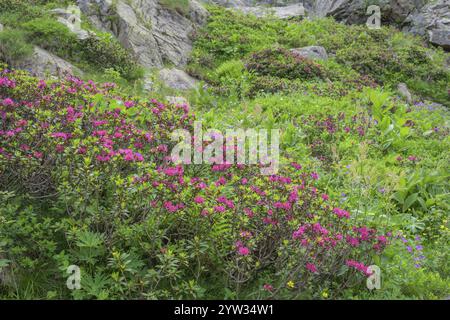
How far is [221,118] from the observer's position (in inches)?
338

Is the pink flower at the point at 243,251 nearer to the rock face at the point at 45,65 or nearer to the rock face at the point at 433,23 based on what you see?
the rock face at the point at 45,65

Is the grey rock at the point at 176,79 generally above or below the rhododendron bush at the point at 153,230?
above

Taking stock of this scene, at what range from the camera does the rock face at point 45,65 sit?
9070 millimetres

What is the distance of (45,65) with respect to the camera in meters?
9.27

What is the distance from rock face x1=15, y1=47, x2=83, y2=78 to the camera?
9070mm

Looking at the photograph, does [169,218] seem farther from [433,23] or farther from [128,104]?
[433,23]

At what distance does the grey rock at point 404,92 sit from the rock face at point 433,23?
18.1 feet

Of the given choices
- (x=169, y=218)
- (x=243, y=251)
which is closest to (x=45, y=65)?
(x=169, y=218)

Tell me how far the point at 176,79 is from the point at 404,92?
23.2 ft

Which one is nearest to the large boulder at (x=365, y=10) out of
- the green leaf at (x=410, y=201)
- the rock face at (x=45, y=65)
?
the rock face at (x=45, y=65)

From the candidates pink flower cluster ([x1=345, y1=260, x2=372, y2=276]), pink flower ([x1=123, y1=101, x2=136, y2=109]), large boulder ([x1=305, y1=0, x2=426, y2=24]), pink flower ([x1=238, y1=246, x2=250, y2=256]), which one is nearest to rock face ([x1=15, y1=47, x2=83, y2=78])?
pink flower ([x1=123, y1=101, x2=136, y2=109])

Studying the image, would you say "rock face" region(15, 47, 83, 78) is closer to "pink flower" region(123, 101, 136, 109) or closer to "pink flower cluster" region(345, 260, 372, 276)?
"pink flower" region(123, 101, 136, 109)

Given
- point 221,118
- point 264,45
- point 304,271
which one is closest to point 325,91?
point 221,118

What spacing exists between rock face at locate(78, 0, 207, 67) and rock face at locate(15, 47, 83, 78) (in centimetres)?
235
